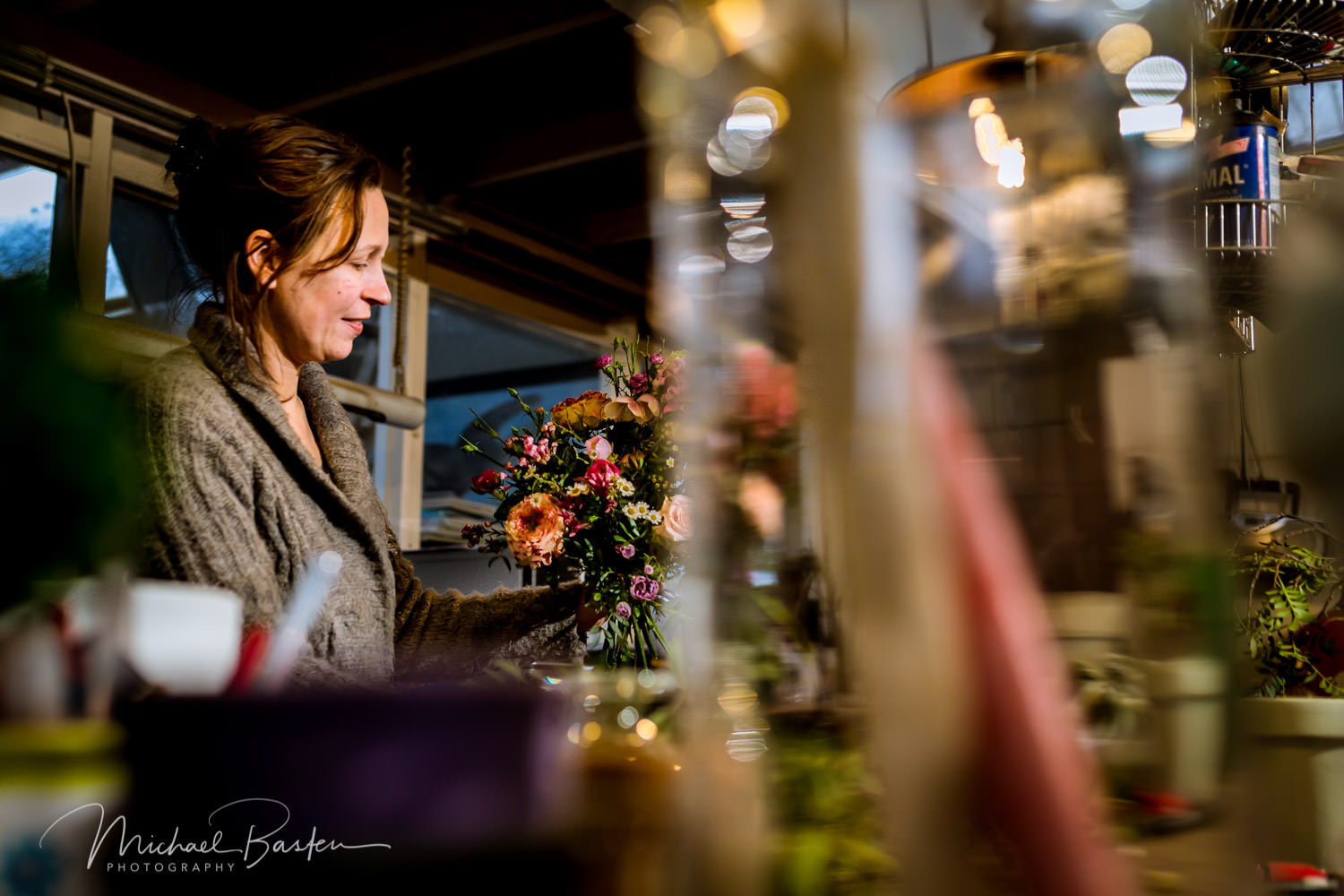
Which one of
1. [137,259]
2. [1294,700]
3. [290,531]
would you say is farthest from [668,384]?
[137,259]

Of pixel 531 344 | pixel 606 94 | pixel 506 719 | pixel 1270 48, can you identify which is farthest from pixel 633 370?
pixel 531 344

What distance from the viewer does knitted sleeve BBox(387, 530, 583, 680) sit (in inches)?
44.7

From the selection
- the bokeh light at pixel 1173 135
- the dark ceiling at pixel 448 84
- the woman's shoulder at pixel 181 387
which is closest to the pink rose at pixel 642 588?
the woman's shoulder at pixel 181 387

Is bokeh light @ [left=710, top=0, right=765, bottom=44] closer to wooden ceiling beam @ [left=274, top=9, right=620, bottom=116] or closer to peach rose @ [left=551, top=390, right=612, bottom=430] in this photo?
peach rose @ [left=551, top=390, right=612, bottom=430]

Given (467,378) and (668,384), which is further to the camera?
(467,378)

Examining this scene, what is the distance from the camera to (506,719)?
0.30m

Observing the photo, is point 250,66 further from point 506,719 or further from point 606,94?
point 506,719

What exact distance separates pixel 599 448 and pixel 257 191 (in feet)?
1.65

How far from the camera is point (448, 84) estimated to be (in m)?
3.35

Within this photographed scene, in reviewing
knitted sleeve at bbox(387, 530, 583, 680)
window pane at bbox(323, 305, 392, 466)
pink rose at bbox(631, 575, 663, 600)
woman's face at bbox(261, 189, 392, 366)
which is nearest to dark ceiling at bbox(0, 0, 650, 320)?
window pane at bbox(323, 305, 392, 466)

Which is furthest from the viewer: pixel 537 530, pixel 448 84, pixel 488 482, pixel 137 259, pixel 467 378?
pixel 467 378

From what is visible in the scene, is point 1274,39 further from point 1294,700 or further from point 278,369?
point 278,369

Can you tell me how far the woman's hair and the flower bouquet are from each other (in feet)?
1.12

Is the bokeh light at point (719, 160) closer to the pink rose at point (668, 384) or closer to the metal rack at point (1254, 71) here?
the metal rack at point (1254, 71)
